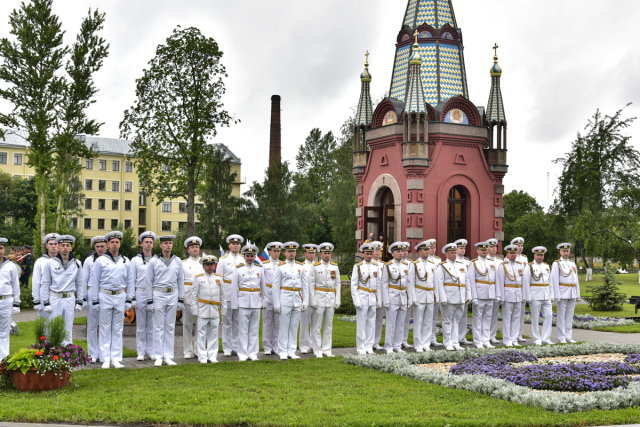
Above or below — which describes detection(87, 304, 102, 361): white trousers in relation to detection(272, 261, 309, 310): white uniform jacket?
below

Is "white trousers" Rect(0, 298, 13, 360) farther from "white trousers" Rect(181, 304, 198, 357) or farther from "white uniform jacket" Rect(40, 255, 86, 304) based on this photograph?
"white trousers" Rect(181, 304, 198, 357)

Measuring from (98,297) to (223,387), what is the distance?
335 centimetres

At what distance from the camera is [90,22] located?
2797 centimetres

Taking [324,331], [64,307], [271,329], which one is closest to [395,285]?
[324,331]

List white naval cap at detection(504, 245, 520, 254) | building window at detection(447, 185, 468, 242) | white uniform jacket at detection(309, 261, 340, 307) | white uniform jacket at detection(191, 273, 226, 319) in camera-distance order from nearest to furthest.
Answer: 1. white uniform jacket at detection(191, 273, 226, 319)
2. white uniform jacket at detection(309, 261, 340, 307)
3. white naval cap at detection(504, 245, 520, 254)
4. building window at detection(447, 185, 468, 242)

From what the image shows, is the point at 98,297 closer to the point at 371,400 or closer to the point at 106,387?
the point at 106,387

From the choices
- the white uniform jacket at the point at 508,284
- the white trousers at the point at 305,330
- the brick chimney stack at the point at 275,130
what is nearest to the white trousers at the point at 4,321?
the white trousers at the point at 305,330

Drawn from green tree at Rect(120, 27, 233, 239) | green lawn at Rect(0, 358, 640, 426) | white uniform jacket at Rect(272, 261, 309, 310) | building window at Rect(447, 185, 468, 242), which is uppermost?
green tree at Rect(120, 27, 233, 239)

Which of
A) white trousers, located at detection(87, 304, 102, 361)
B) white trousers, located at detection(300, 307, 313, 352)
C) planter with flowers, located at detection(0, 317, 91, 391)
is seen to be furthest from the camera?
white trousers, located at detection(300, 307, 313, 352)

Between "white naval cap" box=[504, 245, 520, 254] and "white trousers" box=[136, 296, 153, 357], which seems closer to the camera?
"white trousers" box=[136, 296, 153, 357]

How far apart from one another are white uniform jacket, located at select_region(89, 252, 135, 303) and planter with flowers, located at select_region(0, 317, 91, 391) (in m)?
2.04

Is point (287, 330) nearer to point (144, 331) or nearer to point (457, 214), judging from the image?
point (144, 331)

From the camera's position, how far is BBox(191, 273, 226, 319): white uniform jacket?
13414 millimetres

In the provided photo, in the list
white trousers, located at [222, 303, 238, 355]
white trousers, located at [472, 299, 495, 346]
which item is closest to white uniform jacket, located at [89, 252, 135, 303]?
white trousers, located at [222, 303, 238, 355]
